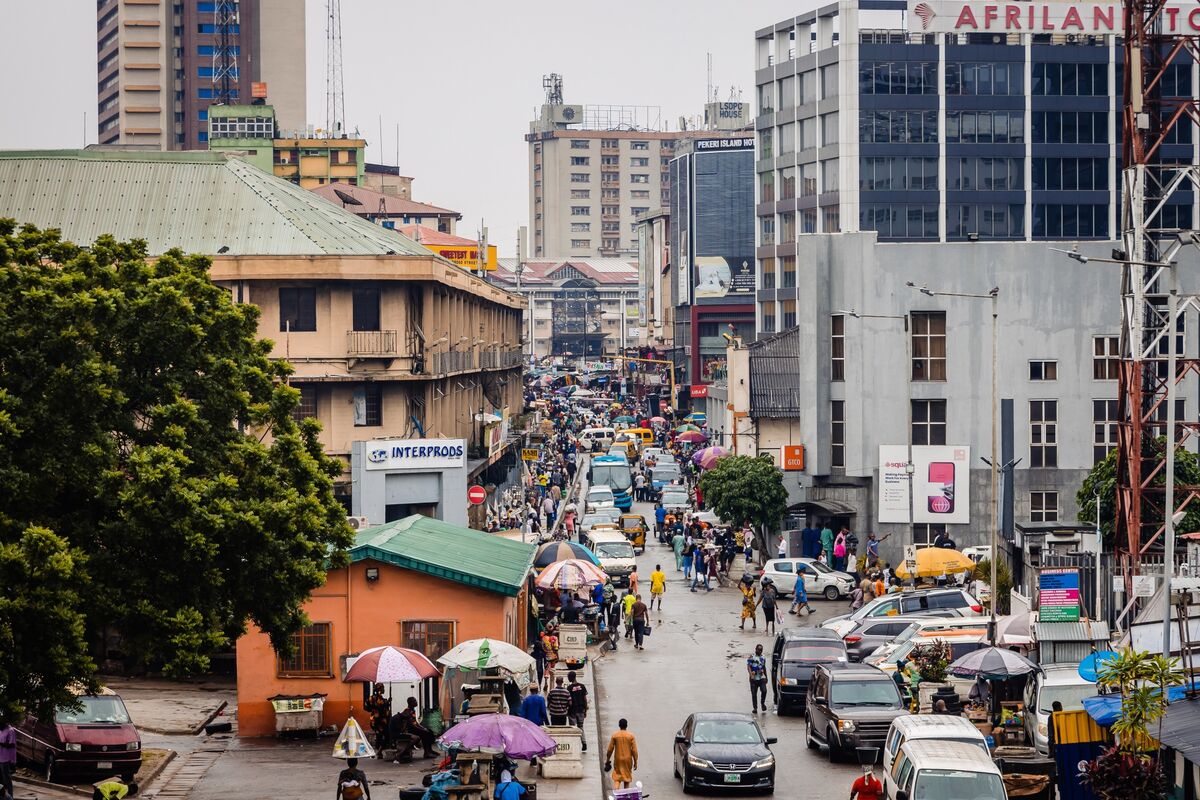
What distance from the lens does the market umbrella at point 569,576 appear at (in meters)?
41.2

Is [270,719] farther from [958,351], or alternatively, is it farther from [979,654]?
[958,351]

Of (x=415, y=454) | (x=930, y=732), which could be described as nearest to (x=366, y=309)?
(x=415, y=454)

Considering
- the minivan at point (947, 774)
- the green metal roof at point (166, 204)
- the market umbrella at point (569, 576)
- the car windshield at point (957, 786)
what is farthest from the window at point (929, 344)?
the car windshield at point (957, 786)

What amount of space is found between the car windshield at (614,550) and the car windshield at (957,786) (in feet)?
108

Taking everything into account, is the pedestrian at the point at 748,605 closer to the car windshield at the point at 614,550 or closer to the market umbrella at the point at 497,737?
the car windshield at the point at 614,550

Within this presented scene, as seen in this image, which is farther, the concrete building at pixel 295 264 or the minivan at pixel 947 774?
the concrete building at pixel 295 264

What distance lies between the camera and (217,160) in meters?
57.2

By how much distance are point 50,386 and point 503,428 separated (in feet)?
175

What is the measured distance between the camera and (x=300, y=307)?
175 ft

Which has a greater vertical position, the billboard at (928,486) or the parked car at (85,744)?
the billboard at (928,486)

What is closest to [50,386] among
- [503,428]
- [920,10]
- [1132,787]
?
[1132,787]

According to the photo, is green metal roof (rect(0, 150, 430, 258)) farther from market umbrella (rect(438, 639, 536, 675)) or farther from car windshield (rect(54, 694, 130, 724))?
car windshield (rect(54, 694, 130, 724))

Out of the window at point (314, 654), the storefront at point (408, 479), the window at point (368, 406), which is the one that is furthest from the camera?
the window at point (368, 406)

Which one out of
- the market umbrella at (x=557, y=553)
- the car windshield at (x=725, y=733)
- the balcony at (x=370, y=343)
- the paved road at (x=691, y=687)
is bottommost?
the paved road at (x=691, y=687)
